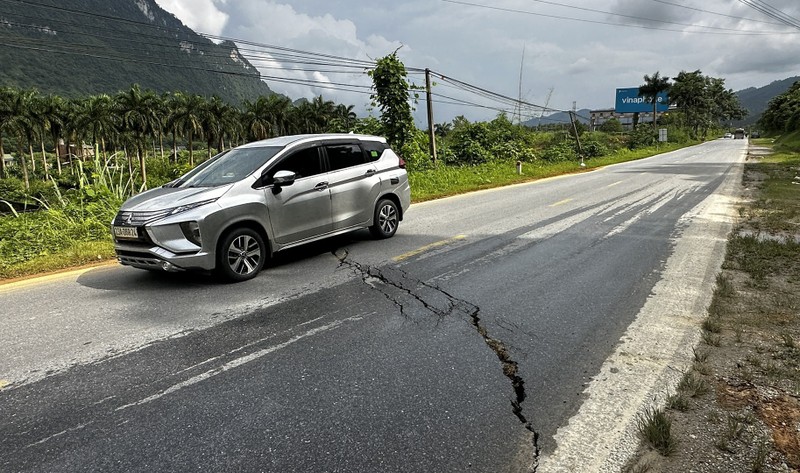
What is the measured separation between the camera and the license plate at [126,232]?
5494 millimetres

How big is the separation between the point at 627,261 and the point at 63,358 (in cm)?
658

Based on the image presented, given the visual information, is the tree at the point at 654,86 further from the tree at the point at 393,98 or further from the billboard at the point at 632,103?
the tree at the point at 393,98

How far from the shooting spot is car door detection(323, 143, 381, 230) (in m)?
7.21

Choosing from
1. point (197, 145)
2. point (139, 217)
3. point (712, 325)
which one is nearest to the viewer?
point (712, 325)

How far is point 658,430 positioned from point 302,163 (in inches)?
215

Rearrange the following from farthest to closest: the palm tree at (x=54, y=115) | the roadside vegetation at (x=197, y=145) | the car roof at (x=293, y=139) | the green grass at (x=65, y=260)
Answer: the palm tree at (x=54, y=115) → the roadside vegetation at (x=197, y=145) → the car roof at (x=293, y=139) → the green grass at (x=65, y=260)

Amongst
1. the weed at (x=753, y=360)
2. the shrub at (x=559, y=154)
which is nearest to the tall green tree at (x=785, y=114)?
the shrub at (x=559, y=154)

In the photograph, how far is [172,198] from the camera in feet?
18.8

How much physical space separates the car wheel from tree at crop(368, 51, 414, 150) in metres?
12.6

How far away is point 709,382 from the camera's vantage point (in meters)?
3.31

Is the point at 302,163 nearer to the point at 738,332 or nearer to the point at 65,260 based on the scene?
the point at 65,260

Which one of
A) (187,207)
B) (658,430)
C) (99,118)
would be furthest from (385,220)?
(99,118)

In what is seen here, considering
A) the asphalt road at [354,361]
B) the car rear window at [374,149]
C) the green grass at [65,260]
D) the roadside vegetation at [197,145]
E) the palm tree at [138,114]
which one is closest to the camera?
the asphalt road at [354,361]

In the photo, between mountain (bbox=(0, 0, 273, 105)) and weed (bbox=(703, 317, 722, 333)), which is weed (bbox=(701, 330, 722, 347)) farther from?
mountain (bbox=(0, 0, 273, 105))
